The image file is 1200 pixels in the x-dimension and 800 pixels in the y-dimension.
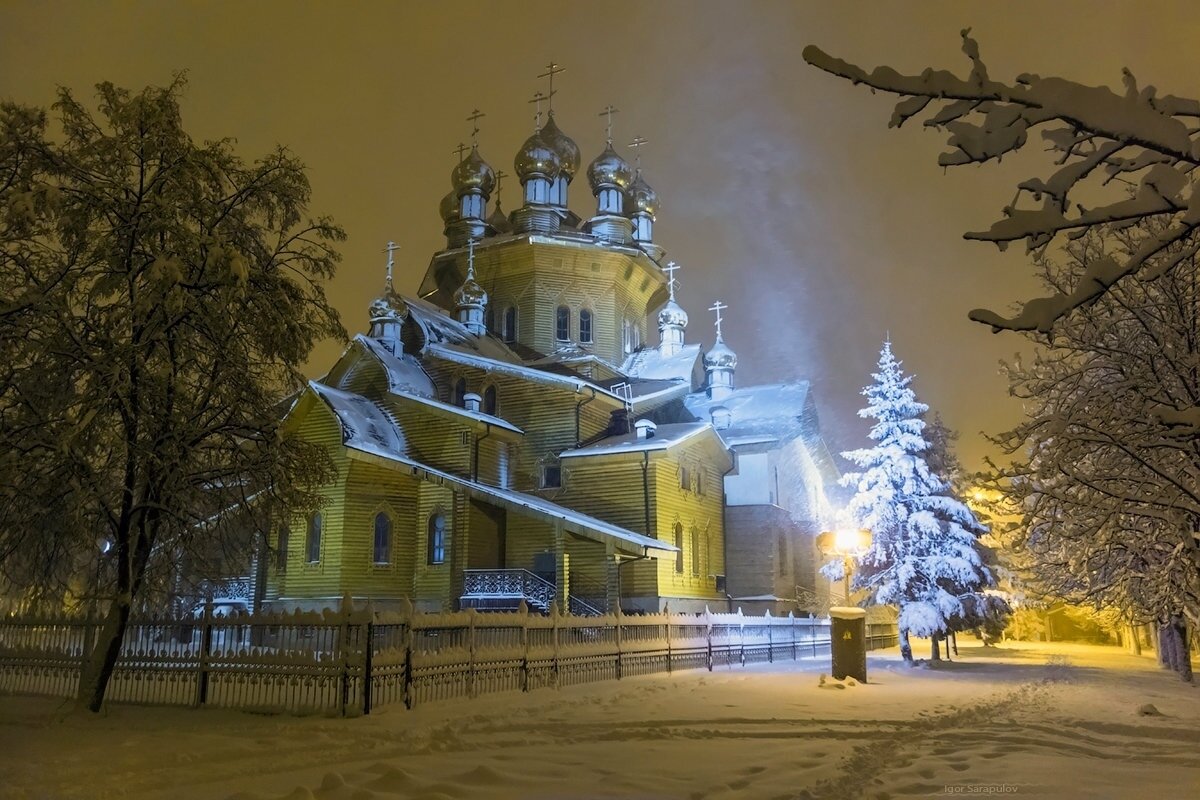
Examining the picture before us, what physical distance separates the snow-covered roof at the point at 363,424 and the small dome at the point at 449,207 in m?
15.3

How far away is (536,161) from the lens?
131 feet

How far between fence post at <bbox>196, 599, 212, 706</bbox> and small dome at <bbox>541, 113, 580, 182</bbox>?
32.5m

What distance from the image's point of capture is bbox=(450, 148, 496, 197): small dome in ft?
135

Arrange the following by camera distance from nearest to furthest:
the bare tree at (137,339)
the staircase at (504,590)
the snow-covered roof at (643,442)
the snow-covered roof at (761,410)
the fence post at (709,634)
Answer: the bare tree at (137,339) → the fence post at (709,634) → the staircase at (504,590) → the snow-covered roof at (643,442) → the snow-covered roof at (761,410)

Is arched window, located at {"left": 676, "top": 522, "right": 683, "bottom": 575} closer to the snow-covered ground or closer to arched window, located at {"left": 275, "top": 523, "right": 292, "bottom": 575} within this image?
arched window, located at {"left": 275, "top": 523, "right": 292, "bottom": 575}

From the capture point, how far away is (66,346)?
10164 millimetres


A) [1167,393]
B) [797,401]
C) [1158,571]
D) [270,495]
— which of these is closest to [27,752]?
[270,495]

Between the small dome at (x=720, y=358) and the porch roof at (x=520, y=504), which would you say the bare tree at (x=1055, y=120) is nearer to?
the porch roof at (x=520, y=504)

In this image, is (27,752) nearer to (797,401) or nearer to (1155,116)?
(1155,116)

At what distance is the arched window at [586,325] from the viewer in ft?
123

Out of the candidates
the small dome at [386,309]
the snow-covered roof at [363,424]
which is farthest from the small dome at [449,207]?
the snow-covered roof at [363,424]

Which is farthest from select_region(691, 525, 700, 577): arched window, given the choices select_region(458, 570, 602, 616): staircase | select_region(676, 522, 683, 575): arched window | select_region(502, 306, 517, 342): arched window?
select_region(502, 306, 517, 342): arched window

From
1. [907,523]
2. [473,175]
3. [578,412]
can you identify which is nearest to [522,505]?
[578,412]

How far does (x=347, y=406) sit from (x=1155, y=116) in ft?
83.5
